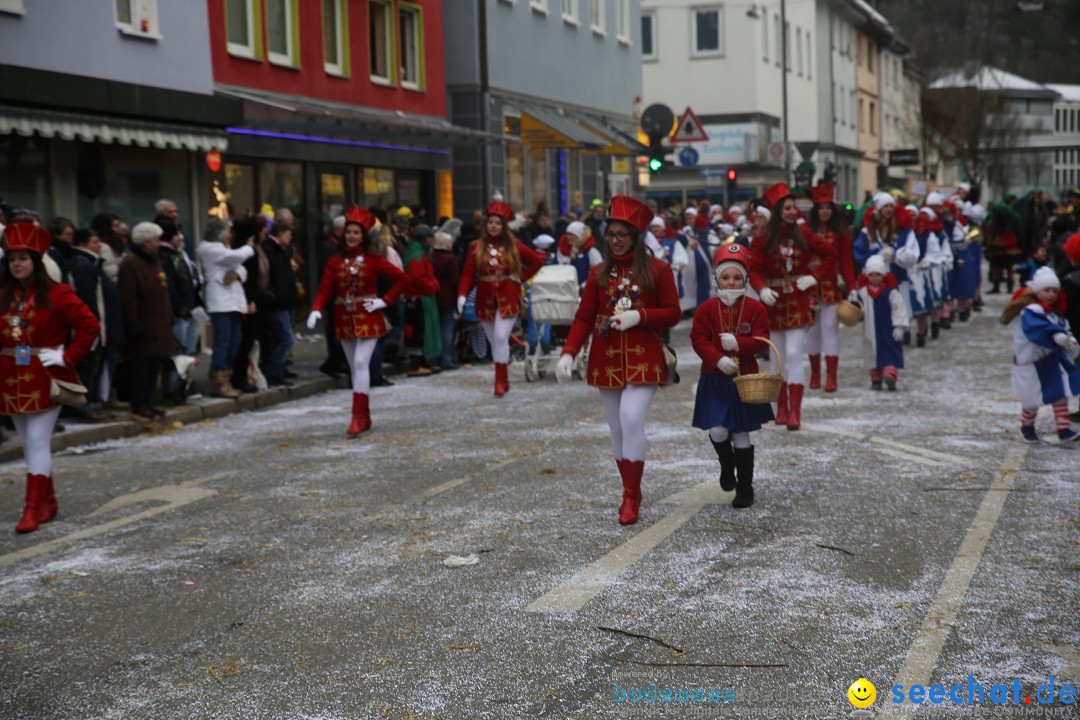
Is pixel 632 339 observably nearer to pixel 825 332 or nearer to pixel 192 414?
pixel 825 332

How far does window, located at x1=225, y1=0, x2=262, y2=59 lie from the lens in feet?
68.0

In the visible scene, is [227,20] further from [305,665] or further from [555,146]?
[305,665]

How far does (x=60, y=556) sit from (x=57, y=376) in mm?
1372

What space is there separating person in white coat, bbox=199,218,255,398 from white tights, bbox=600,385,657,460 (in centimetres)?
719

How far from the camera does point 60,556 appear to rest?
793 centimetres

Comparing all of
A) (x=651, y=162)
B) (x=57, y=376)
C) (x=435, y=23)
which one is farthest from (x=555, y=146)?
(x=57, y=376)

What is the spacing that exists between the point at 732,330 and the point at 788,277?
3.41m

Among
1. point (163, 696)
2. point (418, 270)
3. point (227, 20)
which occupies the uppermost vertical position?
point (227, 20)

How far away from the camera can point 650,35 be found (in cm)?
5175

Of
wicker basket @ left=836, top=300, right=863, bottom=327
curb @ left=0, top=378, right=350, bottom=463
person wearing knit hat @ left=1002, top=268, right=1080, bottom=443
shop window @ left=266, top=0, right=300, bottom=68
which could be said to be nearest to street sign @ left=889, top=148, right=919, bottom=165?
shop window @ left=266, top=0, right=300, bottom=68

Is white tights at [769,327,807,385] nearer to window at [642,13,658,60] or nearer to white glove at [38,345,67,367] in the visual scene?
white glove at [38,345,67,367]

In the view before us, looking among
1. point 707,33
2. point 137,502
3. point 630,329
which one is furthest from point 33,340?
point 707,33

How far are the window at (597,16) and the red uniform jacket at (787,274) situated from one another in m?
25.1

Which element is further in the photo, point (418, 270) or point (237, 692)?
point (418, 270)
